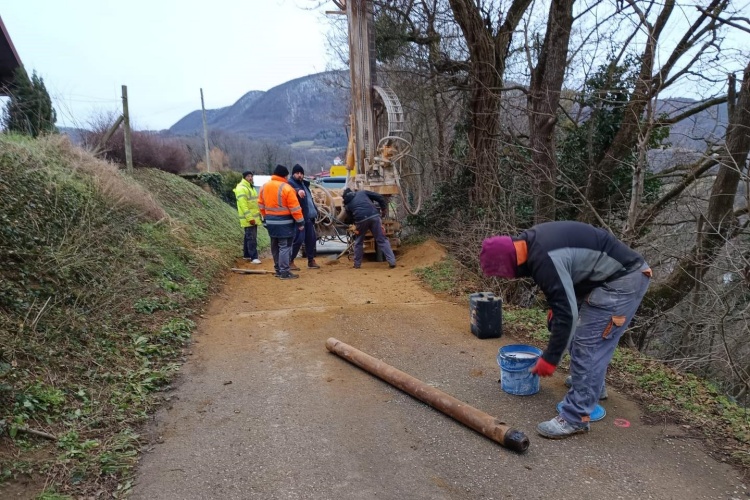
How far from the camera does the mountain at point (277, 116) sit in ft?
380

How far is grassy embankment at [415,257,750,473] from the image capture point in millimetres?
3439

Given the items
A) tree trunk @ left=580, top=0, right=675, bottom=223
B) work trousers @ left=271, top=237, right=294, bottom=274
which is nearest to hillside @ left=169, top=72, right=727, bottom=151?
work trousers @ left=271, top=237, right=294, bottom=274

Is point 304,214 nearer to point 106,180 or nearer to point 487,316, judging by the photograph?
point 106,180

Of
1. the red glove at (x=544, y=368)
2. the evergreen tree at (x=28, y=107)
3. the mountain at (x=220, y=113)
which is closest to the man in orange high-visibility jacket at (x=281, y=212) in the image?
the evergreen tree at (x=28, y=107)

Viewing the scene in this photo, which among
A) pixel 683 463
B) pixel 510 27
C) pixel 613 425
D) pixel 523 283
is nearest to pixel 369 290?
pixel 523 283

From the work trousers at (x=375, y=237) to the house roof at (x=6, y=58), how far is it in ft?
31.3

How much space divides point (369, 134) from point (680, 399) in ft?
28.5

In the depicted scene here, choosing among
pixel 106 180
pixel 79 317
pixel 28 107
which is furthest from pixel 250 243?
pixel 79 317

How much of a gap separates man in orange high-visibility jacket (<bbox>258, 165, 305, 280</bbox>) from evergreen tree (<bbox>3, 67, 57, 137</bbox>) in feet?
18.5

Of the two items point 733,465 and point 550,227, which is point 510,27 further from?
point 733,465

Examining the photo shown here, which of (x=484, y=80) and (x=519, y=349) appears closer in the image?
(x=519, y=349)

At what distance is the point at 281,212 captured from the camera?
29.1ft

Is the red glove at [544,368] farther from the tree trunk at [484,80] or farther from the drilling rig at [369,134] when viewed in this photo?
the drilling rig at [369,134]

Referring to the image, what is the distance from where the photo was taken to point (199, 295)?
7055mm
